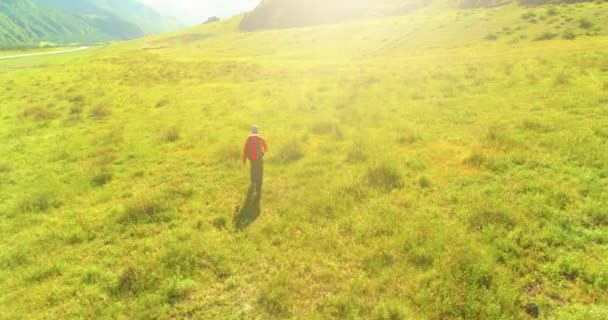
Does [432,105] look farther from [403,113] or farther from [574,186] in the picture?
[574,186]

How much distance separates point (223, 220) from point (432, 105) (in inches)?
666

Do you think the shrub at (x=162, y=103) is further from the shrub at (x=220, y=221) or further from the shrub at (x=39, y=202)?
the shrub at (x=220, y=221)

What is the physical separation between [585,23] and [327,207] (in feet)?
168

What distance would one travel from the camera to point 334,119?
22.7 metres

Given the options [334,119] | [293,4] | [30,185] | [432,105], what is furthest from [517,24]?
[293,4]

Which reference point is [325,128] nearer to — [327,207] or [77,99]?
[327,207]

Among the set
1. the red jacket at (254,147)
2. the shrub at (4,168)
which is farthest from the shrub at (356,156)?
the shrub at (4,168)

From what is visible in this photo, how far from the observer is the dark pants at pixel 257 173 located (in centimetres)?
1346

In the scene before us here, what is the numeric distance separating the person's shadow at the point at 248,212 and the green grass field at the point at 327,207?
0.09m

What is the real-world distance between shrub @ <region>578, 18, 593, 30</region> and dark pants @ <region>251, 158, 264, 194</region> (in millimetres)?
49868

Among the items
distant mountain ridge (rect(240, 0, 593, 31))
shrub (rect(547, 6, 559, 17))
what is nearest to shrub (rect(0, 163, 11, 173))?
shrub (rect(547, 6, 559, 17))

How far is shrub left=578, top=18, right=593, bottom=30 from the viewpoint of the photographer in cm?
4450

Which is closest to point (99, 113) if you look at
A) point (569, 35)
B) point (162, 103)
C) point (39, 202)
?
point (162, 103)

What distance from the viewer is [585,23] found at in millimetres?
45219
